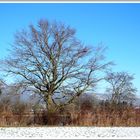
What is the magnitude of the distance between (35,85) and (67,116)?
39.8 feet

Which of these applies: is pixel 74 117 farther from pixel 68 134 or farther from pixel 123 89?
pixel 123 89

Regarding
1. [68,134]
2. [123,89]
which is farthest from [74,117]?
[123,89]

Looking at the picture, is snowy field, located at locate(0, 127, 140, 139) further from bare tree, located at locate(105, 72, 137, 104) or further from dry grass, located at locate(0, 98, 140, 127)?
bare tree, located at locate(105, 72, 137, 104)

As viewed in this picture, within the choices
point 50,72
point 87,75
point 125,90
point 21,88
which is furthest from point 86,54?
point 125,90

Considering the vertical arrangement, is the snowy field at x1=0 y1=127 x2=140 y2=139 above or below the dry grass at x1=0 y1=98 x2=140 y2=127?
below

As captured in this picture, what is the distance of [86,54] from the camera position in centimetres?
3672

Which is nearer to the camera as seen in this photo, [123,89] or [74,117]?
[74,117]

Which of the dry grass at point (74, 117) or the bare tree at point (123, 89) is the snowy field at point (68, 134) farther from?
the bare tree at point (123, 89)

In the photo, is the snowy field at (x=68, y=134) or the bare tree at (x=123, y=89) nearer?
the snowy field at (x=68, y=134)

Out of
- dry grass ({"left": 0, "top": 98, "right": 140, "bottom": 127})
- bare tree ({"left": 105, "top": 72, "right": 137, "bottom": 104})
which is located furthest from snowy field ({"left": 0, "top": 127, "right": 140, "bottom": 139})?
bare tree ({"left": 105, "top": 72, "right": 137, "bottom": 104})

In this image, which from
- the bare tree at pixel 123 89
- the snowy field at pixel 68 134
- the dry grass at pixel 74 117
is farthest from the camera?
the bare tree at pixel 123 89

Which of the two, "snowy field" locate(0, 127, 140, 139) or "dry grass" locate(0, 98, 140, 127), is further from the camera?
"dry grass" locate(0, 98, 140, 127)

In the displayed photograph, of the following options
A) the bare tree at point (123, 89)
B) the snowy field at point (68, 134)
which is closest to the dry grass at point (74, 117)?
the snowy field at point (68, 134)

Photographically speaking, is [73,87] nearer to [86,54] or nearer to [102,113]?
[86,54]
